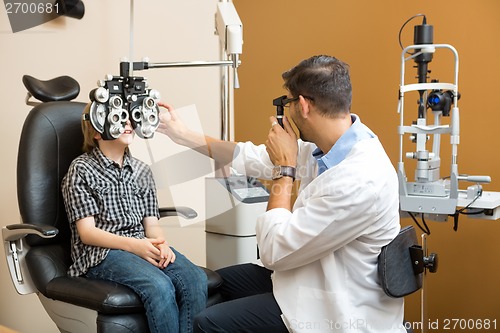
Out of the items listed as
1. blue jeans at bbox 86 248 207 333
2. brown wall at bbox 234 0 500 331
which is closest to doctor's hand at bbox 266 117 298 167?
blue jeans at bbox 86 248 207 333

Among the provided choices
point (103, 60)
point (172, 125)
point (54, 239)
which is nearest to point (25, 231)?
point (54, 239)

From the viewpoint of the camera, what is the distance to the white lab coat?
1.58 metres

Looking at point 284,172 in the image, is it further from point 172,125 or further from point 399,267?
point 172,125

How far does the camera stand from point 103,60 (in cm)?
278

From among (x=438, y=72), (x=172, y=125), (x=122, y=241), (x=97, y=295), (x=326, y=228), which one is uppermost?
(x=438, y=72)

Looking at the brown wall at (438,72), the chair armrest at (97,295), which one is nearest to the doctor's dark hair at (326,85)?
the chair armrest at (97,295)

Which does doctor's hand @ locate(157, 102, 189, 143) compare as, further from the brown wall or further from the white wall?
the brown wall

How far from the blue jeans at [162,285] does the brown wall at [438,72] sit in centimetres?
169

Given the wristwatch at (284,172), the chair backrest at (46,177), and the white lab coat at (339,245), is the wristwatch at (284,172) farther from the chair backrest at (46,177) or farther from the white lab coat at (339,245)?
the chair backrest at (46,177)

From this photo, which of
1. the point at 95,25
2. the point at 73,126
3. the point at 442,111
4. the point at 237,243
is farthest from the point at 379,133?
the point at 73,126

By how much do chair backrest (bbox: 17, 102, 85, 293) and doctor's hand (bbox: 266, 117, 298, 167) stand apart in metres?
0.73

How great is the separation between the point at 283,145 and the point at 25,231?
2.74 ft

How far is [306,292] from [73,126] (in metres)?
1.01

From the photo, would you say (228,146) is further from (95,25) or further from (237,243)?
(95,25)
